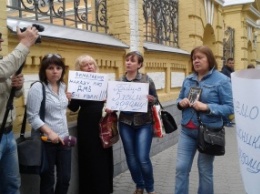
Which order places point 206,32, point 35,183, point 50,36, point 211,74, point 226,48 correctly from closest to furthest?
point 211,74, point 35,183, point 50,36, point 206,32, point 226,48

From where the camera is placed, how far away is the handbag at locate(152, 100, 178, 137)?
164 inches

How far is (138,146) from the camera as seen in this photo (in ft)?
13.5

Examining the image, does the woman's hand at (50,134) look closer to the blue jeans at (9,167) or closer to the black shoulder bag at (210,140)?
the blue jeans at (9,167)

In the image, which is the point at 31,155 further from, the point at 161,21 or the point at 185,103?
the point at 161,21

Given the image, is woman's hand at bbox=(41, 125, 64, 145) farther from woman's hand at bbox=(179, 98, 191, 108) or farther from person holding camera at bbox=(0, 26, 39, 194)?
woman's hand at bbox=(179, 98, 191, 108)

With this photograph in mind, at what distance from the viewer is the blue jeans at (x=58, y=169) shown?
3293 millimetres

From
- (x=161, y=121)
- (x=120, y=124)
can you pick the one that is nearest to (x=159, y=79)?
(x=161, y=121)

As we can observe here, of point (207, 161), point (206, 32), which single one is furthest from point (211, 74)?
point (206, 32)

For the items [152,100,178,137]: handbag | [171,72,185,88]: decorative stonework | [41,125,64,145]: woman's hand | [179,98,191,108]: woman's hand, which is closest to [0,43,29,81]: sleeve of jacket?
[41,125,64,145]: woman's hand

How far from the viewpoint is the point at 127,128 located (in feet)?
13.5

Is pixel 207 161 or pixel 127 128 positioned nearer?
pixel 207 161

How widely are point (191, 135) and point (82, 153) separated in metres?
1.32

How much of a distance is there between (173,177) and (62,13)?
111 inches

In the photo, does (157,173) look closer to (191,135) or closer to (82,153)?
(82,153)
